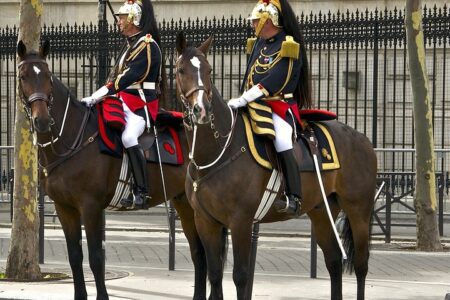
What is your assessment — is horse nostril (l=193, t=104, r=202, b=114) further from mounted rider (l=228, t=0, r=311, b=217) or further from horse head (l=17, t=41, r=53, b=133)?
horse head (l=17, t=41, r=53, b=133)

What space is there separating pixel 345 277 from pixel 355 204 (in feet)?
8.62

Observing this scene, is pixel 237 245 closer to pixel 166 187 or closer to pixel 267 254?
pixel 166 187

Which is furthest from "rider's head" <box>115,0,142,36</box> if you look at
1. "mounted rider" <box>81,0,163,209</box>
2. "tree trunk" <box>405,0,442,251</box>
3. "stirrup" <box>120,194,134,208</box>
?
"tree trunk" <box>405,0,442,251</box>

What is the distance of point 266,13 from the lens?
11344mm

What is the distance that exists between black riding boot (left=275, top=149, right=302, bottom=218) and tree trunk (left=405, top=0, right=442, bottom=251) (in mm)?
6715

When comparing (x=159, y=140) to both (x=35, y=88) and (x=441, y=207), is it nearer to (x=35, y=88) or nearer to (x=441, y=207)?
(x=35, y=88)

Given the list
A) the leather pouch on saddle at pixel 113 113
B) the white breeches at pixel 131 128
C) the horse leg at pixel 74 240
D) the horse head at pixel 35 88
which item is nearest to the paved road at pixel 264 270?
the horse leg at pixel 74 240

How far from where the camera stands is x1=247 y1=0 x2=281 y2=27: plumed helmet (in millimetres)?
11320

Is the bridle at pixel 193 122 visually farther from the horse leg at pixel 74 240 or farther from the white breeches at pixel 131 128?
the horse leg at pixel 74 240

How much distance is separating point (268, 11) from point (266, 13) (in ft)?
0.08

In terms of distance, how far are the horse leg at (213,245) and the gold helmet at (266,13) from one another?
1.75 m

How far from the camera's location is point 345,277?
14.4 meters

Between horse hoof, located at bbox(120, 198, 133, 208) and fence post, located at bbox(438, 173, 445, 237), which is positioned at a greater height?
horse hoof, located at bbox(120, 198, 133, 208)

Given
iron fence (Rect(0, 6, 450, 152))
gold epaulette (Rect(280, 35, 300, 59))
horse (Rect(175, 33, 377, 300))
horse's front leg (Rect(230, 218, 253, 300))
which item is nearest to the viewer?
horse (Rect(175, 33, 377, 300))
